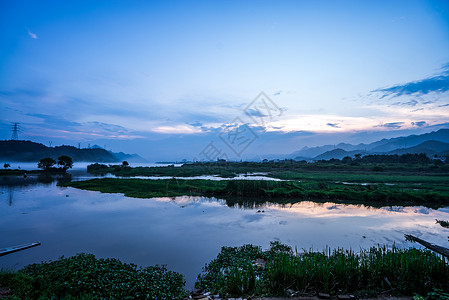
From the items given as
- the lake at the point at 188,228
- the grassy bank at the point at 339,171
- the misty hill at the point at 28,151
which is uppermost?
the misty hill at the point at 28,151

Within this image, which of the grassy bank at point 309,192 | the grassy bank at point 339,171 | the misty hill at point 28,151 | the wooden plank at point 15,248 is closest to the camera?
the wooden plank at point 15,248

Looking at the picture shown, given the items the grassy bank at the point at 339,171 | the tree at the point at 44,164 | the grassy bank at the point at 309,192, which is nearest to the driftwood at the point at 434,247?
the grassy bank at the point at 309,192

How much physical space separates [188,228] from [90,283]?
6492 millimetres

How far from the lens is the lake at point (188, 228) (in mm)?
8164

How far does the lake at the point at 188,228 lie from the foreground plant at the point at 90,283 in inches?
39.3

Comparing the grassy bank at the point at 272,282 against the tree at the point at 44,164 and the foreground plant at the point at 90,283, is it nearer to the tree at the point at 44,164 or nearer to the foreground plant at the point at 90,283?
the foreground plant at the point at 90,283

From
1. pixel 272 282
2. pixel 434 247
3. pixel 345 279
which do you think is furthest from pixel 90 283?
pixel 434 247

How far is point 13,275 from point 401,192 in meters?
22.8

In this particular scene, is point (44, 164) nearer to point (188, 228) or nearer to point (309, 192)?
point (188, 228)

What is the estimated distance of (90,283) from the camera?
15.9 feet

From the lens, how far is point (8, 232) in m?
10.3

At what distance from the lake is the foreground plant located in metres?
1.00

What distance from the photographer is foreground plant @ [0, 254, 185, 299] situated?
4680mm

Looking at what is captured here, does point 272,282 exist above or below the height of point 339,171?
below
